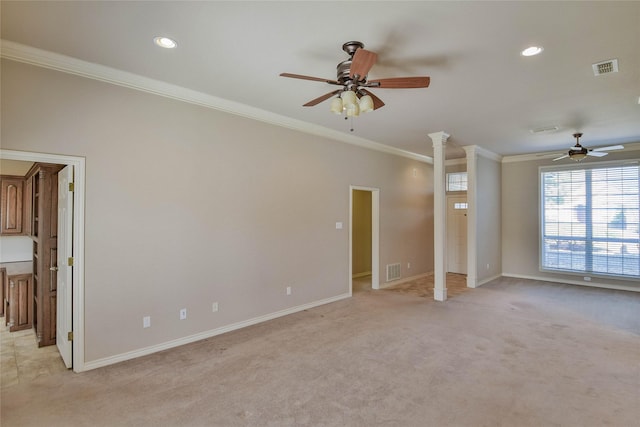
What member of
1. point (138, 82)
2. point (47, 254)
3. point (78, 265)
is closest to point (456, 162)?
point (138, 82)

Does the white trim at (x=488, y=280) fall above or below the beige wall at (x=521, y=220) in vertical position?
below

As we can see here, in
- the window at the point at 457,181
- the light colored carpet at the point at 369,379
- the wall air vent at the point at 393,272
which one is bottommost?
the light colored carpet at the point at 369,379

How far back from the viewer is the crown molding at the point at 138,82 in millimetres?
2713

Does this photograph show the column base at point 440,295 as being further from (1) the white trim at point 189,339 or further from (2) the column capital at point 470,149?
(2) the column capital at point 470,149

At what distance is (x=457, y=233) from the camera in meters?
8.13

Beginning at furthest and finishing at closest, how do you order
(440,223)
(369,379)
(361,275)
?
(361,275)
(440,223)
(369,379)

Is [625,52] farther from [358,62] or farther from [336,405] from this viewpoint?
[336,405]

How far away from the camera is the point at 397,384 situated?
283 centimetres

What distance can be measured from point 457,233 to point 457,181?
134 cm

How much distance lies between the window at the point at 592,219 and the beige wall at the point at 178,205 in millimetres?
5425

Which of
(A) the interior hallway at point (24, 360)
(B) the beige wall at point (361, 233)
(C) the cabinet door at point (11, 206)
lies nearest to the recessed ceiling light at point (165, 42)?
(A) the interior hallway at point (24, 360)

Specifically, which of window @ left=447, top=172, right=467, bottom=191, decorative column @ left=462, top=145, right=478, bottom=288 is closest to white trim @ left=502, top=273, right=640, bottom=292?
decorative column @ left=462, top=145, right=478, bottom=288

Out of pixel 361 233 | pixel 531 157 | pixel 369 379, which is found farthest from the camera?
pixel 361 233

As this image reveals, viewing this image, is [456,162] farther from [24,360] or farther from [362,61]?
[24,360]
